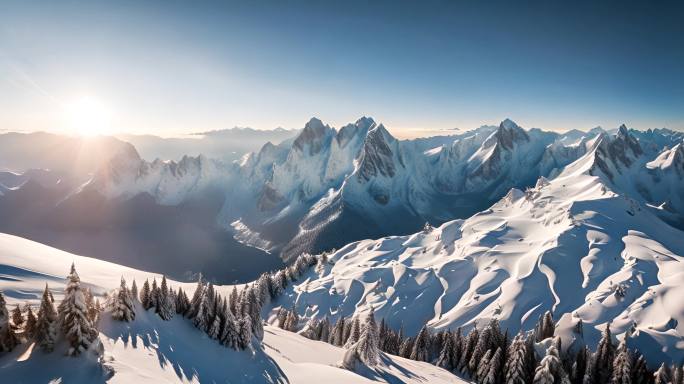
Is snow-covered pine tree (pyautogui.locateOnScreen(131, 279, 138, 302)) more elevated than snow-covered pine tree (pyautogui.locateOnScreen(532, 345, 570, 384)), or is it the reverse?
snow-covered pine tree (pyautogui.locateOnScreen(131, 279, 138, 302))

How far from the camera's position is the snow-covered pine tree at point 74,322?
2017 cm

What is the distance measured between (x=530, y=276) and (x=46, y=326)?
4543 inches

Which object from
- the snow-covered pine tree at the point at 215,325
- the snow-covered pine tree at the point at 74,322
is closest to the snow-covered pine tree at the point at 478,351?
the snow-covered pine tree at the point at 215,325

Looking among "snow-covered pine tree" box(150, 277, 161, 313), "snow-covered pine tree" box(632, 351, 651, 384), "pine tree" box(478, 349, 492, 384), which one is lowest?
"pine tree" box(478, 349, 492, 384)

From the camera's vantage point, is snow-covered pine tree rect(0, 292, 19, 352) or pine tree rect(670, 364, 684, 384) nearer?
snow-covered pine tree rect(0, 292, 19, 352)

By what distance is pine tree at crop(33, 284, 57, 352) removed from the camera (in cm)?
2028

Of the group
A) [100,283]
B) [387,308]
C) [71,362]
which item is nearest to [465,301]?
[387,308]

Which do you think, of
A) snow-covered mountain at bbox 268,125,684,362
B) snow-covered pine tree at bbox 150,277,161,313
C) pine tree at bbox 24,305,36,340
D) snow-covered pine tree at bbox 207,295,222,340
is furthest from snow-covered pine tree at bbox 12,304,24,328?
snow-covered mountain at bbox 268,125,684,362

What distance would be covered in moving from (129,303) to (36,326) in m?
7.64

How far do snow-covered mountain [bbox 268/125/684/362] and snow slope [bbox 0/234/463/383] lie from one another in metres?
57.7

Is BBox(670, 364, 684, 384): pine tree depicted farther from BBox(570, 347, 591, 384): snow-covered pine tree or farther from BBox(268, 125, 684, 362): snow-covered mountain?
BBox(268, 125, 684, 362): snow-covered mountain

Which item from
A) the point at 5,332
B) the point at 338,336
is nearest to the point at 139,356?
the point at 5,332

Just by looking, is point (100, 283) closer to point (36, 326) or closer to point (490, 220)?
point (36, 326)

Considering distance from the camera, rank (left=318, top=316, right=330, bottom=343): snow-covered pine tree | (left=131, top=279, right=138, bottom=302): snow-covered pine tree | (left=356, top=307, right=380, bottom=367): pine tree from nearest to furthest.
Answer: (left=131, top=279, right=138, bottom=302): snow-covered pine tree → (left=356, top=307, right=380, bottom=367): pine tree → (left=318, top=316, right=330, bottom=343): snow-covered pine tree
